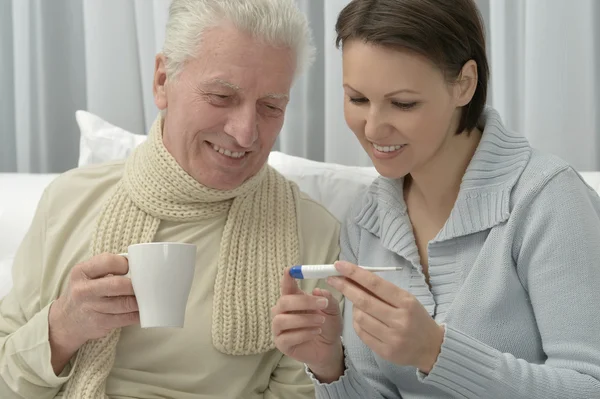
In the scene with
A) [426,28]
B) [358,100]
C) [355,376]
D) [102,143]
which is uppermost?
[426,28]

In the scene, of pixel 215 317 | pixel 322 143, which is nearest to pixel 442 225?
pixel 215 317

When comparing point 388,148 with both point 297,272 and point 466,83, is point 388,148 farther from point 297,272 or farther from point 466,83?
point 297,272

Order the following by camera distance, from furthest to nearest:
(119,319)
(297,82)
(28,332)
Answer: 1. (297,82)
2. (28,332)
3. (119,319)

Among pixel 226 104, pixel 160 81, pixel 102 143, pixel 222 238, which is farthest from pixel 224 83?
pixel 102 143

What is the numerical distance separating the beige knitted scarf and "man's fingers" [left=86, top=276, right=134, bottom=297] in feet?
0.67

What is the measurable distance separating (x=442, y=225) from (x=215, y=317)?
0.44 meters

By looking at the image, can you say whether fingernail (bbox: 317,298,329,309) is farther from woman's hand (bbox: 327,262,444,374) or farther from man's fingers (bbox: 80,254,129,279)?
man's fingers (bbox: 80,254,129,279)

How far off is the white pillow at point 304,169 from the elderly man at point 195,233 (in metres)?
0.17

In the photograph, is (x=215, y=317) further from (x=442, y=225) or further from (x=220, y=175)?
(x=442, y=225)

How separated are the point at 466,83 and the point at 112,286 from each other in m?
0.66

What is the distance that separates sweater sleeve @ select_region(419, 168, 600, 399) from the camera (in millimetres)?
1166

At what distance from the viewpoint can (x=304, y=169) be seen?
5.94 ft

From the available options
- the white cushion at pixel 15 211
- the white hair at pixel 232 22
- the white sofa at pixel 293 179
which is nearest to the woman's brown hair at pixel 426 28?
the white hair at pixel 232 22

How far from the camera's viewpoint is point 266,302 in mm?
1482
